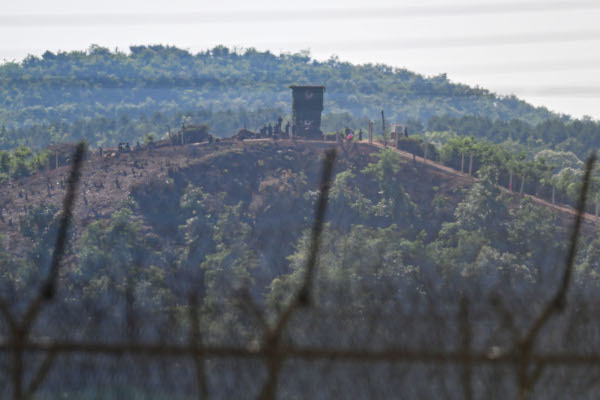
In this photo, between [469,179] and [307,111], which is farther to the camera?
[307,111]

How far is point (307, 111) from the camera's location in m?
74.5

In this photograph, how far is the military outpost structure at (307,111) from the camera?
73.5m

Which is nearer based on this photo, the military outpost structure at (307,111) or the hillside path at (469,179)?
the hillside path at (469,179)

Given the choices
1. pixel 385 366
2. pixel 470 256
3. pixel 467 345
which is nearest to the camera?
pixel 467 345

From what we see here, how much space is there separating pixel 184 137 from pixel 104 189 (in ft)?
Answer: 41.4

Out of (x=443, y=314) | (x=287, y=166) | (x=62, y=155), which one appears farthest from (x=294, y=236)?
(x=443, y=314)

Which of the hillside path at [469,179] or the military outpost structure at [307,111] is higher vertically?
the military outpost structure at [307,111]

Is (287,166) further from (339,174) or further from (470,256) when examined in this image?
(470,256)

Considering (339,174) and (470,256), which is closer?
(470,256)

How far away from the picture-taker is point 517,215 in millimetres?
57188

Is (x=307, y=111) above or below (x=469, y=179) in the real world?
above

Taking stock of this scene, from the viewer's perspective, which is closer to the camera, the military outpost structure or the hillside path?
the hillside path

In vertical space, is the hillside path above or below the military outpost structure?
Result: below

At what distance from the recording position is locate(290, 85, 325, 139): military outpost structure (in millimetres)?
73500
